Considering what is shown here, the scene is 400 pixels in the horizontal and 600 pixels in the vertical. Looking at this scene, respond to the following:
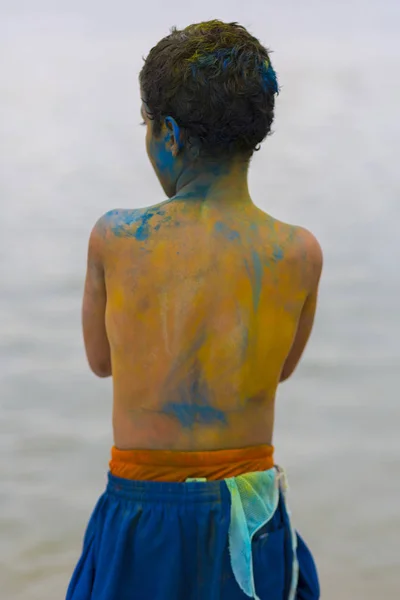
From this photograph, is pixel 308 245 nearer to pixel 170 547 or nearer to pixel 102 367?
pixel 102 367

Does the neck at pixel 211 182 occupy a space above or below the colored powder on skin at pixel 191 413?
above

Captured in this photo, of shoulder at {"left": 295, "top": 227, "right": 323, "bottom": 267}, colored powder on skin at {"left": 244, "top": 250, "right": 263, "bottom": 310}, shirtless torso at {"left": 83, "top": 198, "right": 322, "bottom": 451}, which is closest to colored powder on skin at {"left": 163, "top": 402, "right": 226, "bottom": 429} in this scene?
shirtless torso at {"left": 83, "top": 198, "right": 322, "bottom": 451}

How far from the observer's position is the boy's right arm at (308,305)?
1550mm

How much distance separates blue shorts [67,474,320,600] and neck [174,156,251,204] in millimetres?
412

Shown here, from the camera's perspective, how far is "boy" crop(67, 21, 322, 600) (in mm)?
1437

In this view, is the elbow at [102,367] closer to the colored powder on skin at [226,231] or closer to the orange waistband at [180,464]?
the orange waistband at [180,464]

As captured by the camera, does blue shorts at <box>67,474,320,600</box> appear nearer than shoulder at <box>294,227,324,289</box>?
Yes

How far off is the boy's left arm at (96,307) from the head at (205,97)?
144mm

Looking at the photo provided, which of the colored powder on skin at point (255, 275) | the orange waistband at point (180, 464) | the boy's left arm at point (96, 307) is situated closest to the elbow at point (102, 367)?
the boy's left arm at point (96, 307)

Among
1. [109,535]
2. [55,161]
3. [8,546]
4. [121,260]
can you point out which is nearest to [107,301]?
[121,260]

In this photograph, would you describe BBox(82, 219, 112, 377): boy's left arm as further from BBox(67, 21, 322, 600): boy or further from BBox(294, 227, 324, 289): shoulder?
BBox(294, 227, 324, 289): shoulder

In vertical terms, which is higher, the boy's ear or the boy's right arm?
the boy's ear

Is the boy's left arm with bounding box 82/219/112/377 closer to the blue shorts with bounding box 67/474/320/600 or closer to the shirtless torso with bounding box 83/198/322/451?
the shirtless torso with bounding box 83/198/322/451

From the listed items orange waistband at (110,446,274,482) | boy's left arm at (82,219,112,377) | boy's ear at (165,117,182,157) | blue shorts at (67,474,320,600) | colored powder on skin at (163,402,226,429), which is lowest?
blue shorts at (67,474,320,600)
